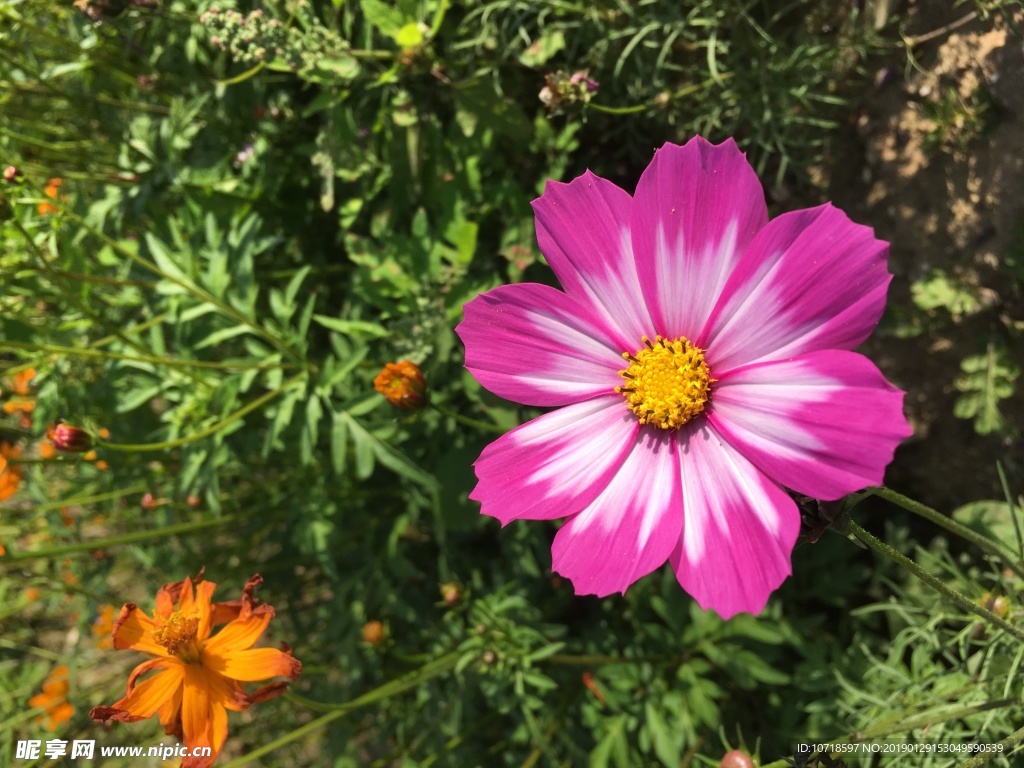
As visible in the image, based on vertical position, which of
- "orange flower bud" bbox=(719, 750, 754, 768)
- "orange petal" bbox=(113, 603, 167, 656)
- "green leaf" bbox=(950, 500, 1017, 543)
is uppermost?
"orange petal" bbox=(113, 603, 167, 656)

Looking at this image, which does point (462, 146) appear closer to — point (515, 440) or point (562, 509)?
point (515, 440)

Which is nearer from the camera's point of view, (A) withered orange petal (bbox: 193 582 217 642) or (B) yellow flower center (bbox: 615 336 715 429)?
(B) yellow flower center (bbox: 615 336 715 429)

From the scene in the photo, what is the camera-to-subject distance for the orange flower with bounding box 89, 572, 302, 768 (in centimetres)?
99

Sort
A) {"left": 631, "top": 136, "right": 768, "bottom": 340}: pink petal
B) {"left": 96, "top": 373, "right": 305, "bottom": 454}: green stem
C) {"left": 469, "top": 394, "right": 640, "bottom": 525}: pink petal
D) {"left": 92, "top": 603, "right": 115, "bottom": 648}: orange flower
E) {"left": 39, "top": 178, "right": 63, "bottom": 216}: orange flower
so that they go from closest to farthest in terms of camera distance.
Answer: {"left": 631, "top": 136, "right": 768, "bottom": 340}: pink petal
{"left": 469, "top": 394, "right": 640, "bottom": 525}: pink petal
{"left": 96, "top": 373, "right": 305, "bottom": 454}: green stem
{"left": 39, "top": 178, "right": 63, "bottom": 216}: orange flower
{"left": 92, "top": 603, "right": 115, "bottom": 648}: orange flower

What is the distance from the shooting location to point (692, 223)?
34.3 inches

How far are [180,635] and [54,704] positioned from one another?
46.7 inches

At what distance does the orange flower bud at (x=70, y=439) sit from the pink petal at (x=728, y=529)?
103cm

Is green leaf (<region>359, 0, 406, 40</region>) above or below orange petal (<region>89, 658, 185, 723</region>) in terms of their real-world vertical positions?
above

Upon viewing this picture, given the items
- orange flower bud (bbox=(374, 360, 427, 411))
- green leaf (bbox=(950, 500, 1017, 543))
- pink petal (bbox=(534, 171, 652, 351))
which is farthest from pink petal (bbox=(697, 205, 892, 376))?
green leaf (bbox=(950, 500, 1017, 543))

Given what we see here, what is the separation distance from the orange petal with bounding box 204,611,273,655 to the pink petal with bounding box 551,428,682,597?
48 cm

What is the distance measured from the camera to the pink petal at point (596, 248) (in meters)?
0.90

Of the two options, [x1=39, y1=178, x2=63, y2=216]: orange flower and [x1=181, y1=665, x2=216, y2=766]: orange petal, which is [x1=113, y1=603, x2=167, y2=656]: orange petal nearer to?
[x1=181, y1=665, x2=216, y2=766]: orange petal

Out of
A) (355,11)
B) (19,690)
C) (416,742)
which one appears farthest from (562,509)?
(19,690)

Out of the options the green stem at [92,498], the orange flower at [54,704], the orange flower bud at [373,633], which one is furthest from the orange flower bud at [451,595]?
the orange flower at [54,704]
